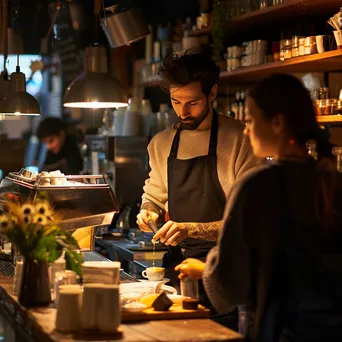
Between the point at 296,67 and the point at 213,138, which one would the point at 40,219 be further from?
the point at 296,67

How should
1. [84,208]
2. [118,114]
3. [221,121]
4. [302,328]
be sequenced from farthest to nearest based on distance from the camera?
[118,114]
[221,121]
[84,208]
[302,328]

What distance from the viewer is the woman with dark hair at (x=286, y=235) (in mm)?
2895

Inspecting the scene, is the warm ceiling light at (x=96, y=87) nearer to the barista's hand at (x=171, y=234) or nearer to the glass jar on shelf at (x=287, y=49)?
the glass jar on shelf at (x=287, y=49)

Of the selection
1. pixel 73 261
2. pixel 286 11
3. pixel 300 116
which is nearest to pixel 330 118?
pixel 286 11

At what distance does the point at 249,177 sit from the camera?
293 cm

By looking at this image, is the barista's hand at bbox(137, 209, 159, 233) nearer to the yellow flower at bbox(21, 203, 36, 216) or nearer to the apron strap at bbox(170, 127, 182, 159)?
the apron strap at bbox(170, 127, 182, 159)

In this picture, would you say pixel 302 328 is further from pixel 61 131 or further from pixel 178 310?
pixel 61 131

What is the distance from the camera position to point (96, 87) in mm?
5285

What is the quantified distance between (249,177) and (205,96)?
1.51 m

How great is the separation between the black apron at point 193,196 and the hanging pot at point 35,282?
0.98 meters

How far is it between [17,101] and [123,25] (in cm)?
97

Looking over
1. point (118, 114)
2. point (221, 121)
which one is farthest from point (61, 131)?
point (221, 121)

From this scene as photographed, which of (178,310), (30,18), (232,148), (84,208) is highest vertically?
(30,18)

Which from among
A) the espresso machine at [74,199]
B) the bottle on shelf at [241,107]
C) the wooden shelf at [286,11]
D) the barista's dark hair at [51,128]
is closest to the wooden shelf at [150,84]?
the barista's dark hair at [51,128]
